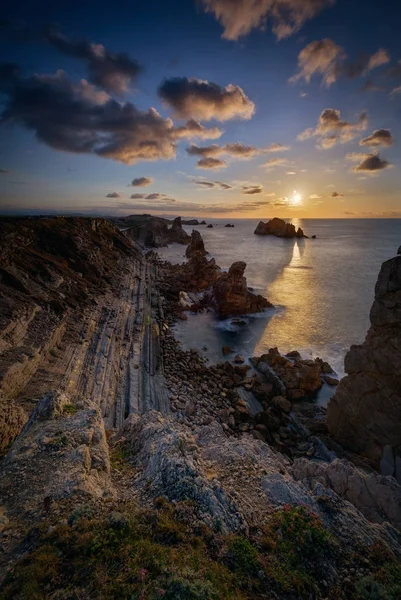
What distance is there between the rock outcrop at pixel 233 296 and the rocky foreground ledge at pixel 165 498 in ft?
58.0

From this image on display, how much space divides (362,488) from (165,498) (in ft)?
26.5

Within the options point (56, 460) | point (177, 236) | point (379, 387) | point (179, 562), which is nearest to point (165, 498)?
point (179, 562)

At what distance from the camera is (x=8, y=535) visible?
535 cm

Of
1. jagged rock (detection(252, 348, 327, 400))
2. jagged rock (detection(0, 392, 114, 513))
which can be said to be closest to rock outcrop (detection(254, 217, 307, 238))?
jagged rock (detection(252, 348, 327, 400))

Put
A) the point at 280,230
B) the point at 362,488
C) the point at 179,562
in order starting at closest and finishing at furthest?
1. the point at 179,562
2. the point at 362,488
3. the point at 280,230

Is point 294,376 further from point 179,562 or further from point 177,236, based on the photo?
point 177,236

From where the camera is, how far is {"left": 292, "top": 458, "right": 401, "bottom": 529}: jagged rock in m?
9.44

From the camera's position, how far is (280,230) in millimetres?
159750

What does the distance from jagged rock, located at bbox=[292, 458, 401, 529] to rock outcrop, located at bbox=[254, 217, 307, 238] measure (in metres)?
155

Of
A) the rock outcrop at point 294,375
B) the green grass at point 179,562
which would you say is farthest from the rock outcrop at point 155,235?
the green grass at point 179,562

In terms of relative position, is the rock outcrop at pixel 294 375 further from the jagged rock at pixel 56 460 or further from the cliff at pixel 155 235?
the cliff at pixel 155 235

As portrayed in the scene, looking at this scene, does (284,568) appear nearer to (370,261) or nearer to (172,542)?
(172,542)

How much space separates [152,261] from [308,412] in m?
53.6

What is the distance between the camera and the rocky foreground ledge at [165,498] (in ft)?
15.5
